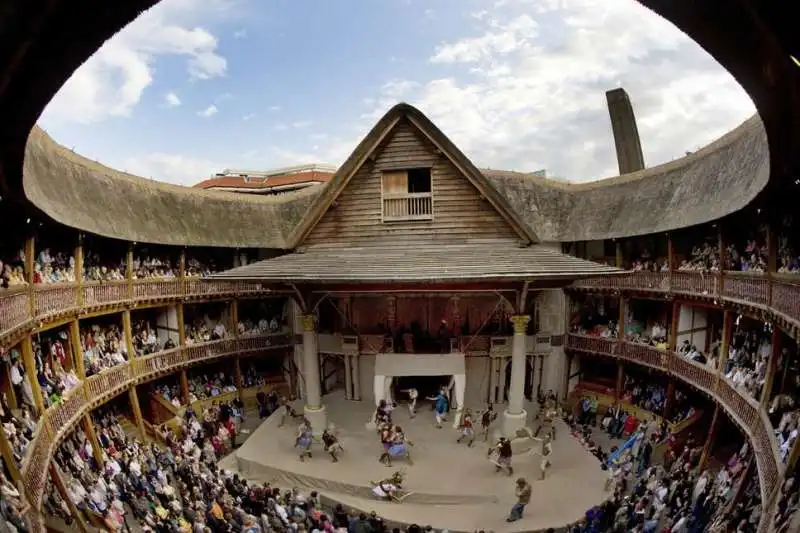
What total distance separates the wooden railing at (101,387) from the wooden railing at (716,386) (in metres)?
15.4

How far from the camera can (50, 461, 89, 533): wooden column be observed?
43.5 ft

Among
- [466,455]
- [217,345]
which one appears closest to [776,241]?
[466,455]

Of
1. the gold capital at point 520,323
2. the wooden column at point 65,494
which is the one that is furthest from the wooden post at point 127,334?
the gold capital at point 520,323

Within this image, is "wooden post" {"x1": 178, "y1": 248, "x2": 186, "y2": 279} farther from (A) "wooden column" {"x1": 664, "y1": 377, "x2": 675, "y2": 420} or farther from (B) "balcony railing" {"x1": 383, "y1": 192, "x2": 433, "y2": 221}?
(A) "wooden column" {"x1": 664, "y1": 377, "x2": 675, "y2": 420}

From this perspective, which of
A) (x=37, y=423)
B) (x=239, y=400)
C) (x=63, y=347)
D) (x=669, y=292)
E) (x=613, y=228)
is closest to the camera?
(x=37, y=423)

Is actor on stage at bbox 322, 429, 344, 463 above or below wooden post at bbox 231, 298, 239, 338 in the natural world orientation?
below

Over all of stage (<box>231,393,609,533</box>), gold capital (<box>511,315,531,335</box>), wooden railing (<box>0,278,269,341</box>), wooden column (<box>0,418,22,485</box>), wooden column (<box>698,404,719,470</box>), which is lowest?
stage (<box>231,393,609,533</box>)

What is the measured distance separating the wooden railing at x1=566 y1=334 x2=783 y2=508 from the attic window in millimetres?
10491

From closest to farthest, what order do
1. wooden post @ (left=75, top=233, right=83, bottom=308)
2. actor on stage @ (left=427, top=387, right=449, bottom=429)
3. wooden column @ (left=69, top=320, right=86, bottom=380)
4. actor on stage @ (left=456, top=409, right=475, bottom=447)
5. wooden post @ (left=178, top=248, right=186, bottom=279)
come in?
1. wooden column @ (left=69, top=320, right=86, bottom=380)
2. wooden post @ (left=75, top=233, right=83, bottom=308)
3. actor on stage @ (left=456, top=409, right=475, bottom=447)
4. actor on stage @ (left=427, top=387, right=449, bottom=429)
5. wooden post @ (left=178, top=248, right=186, bottom=279)

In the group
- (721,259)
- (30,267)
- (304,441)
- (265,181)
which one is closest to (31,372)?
(30,267)

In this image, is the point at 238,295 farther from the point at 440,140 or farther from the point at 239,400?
the point at 440,140

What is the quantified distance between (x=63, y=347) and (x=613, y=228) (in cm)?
2408

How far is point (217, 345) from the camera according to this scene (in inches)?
991

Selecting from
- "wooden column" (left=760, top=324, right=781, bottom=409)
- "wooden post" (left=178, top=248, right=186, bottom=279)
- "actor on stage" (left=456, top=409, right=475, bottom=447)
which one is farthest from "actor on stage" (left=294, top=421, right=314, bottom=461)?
"wooden column" (left=760, top=324, right=781, bottom=409)
